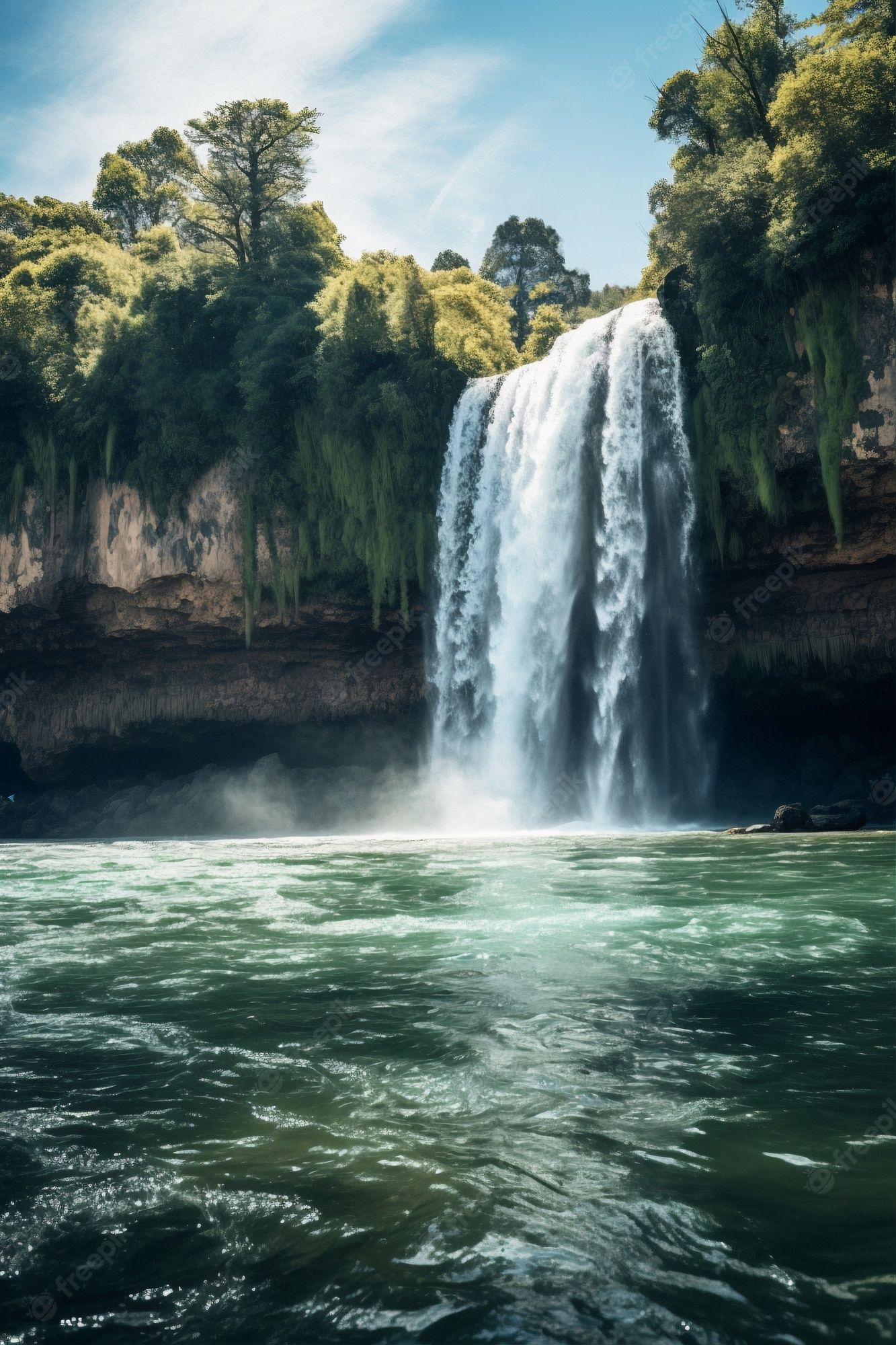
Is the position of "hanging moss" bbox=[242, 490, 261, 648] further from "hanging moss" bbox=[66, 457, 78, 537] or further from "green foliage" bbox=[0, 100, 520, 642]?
"hanging moss" bbox=[66, 457, 78, 537]

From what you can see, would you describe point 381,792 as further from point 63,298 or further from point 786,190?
point 63,298

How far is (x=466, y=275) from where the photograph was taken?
36.6 m

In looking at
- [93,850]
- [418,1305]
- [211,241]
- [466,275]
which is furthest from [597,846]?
[211,241]

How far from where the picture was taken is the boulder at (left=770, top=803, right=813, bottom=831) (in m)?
19.0

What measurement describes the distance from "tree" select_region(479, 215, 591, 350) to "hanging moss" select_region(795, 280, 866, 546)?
133 feet

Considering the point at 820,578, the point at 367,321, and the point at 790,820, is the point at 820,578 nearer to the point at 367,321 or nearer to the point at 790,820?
the point at 790,820

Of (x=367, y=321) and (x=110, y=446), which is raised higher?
(x=367, y=321)

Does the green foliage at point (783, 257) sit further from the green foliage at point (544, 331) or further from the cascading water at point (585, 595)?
the green foliage at point (544, 331)

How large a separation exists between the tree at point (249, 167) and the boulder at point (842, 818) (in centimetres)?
2491

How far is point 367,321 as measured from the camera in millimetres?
27188

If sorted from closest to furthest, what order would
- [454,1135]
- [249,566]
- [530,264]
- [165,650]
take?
[454,1135]
[249,566]
[165,650]
[530,264]

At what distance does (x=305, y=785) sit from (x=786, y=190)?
18.8m

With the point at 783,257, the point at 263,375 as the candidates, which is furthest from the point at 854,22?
the point at 263,375

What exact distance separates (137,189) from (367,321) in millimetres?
26161
